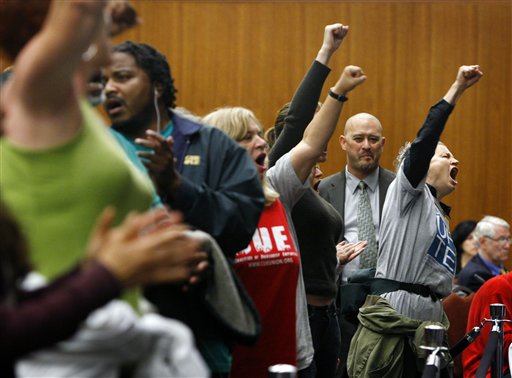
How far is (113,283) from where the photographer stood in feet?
5.10

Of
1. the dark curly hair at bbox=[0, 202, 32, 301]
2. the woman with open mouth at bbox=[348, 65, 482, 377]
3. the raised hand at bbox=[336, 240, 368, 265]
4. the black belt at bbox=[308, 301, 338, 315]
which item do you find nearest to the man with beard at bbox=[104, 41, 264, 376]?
the dark curly hair at bbox=[0, 202, 32, 301]

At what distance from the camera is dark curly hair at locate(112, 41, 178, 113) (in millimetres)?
2963

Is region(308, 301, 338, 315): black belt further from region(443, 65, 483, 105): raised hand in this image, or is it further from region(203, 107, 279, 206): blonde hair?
region(443, 65, 483, 105): raised hand

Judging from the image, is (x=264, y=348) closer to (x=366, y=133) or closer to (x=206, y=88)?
(x=366, y=133)

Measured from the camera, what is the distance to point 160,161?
2584 mm

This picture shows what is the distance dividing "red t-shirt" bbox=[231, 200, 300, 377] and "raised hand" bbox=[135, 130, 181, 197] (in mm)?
732

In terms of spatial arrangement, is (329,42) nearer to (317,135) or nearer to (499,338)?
(317,135)

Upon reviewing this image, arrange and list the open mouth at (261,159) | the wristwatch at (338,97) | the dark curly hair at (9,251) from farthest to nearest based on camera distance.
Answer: the wristwatch at (338,97)
the open mouth at (261,159)
the dark curly hair at (9,251)

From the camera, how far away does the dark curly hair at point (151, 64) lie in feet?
9.72

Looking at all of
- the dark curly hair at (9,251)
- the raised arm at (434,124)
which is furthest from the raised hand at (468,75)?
the dark curly hair at (9,251)

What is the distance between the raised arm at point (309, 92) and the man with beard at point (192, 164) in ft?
2.75

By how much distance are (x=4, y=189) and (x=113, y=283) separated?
0.27m

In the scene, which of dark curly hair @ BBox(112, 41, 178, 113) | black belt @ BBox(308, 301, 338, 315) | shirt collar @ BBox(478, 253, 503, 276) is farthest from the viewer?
shirt collar @ BBox(478, 253, 503, 276)

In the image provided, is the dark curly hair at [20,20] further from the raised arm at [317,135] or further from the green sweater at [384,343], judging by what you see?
the green sweater at [384,343]
